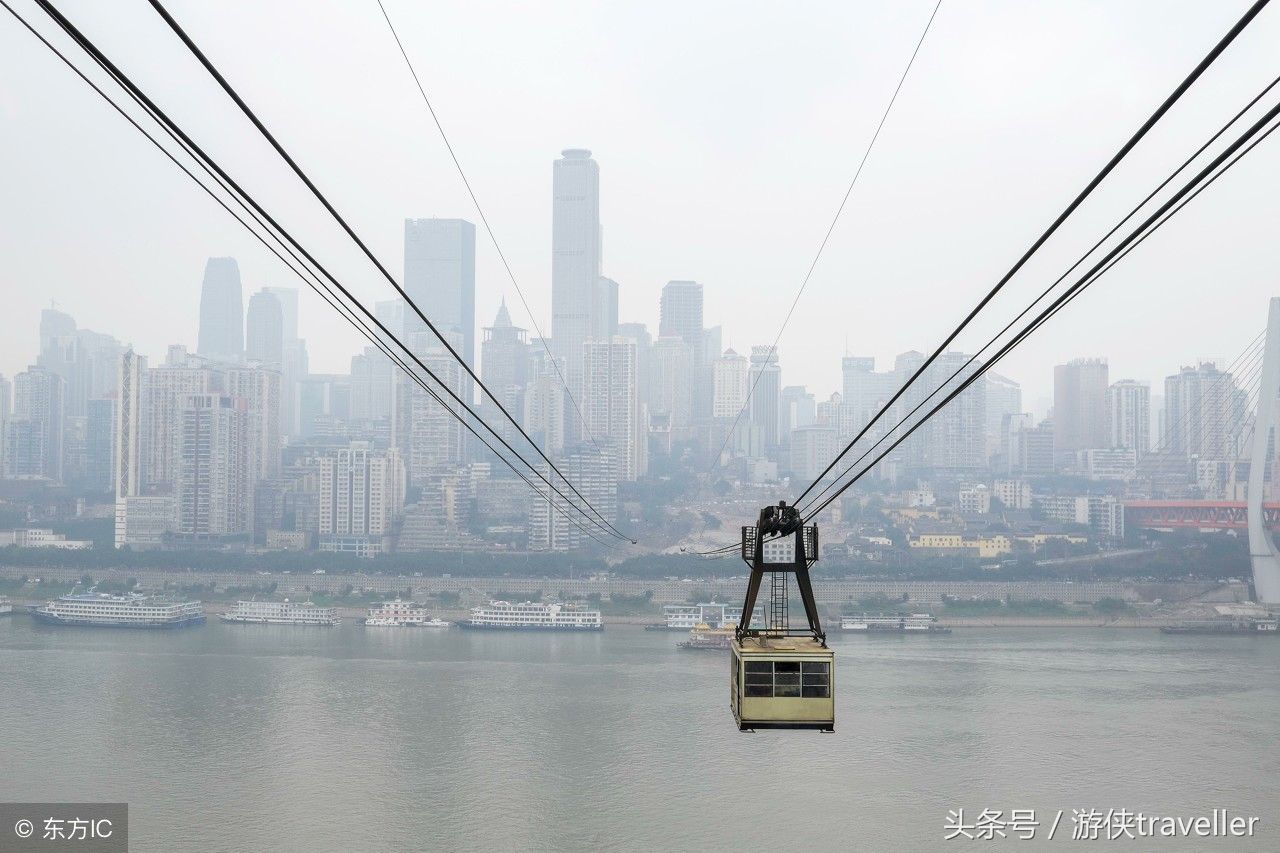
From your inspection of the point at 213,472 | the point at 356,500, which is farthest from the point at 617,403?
the point at 213,472

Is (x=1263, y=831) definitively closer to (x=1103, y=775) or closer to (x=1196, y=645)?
(x=1103, y=775)

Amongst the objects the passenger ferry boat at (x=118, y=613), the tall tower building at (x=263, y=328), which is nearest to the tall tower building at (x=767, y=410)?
the tall tower building at (x=263, y=328)

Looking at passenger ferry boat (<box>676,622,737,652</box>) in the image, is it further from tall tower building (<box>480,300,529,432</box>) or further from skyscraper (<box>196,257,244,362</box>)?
skyscraper (<box>196,257,244,362</box>)

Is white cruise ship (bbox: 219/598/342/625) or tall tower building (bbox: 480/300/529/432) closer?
white cruise ship (bbox: 219/598/342/625)

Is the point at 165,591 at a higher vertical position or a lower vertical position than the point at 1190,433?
lower

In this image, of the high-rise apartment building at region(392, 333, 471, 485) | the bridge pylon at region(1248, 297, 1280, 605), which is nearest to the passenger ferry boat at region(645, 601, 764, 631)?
the bridge pylon at region(1248, 297, 1280, 605)

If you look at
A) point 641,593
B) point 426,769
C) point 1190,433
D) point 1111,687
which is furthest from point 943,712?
point 1190,433
